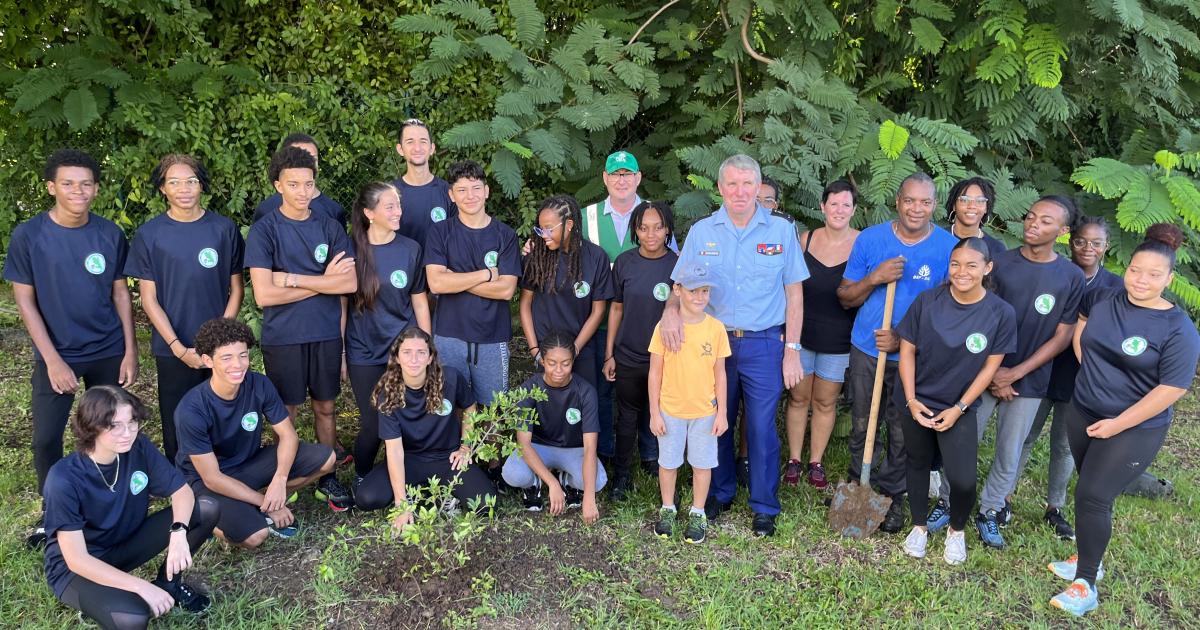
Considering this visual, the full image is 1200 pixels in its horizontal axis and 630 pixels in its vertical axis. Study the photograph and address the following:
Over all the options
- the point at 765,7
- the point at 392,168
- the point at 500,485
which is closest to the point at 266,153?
the point at 392,168

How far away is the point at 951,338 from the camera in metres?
4.07

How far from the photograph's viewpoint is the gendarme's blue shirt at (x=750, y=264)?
445 cm

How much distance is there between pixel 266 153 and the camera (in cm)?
702

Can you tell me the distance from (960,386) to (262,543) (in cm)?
381

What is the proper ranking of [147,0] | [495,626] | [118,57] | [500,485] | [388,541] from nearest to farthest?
[495,626] < [388,541] < [500,485] < [147,0] < [118,57]

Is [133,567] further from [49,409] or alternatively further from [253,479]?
[49,409]

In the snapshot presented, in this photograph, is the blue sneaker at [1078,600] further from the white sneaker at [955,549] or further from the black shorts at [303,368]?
the black shorts at [303,368]

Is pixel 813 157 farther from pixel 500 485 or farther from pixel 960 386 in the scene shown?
pixel 500 485

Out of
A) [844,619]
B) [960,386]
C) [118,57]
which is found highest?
[118,57]

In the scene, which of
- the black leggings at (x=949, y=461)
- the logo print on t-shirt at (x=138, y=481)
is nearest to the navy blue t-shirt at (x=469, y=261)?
the logo print on t-shirt at (x=138, y=481)

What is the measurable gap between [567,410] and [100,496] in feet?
7.75

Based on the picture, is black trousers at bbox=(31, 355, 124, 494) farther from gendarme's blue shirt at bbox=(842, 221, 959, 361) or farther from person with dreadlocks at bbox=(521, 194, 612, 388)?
gendarme's blue shirt at bbox=(842, 221, 959, 361)

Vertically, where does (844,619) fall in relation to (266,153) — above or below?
below

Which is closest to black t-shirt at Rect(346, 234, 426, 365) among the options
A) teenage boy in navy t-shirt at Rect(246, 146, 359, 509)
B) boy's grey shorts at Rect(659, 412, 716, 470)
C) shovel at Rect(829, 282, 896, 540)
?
teenage boy in navy t-shirt at Rect(246, 146, 359, 509)
